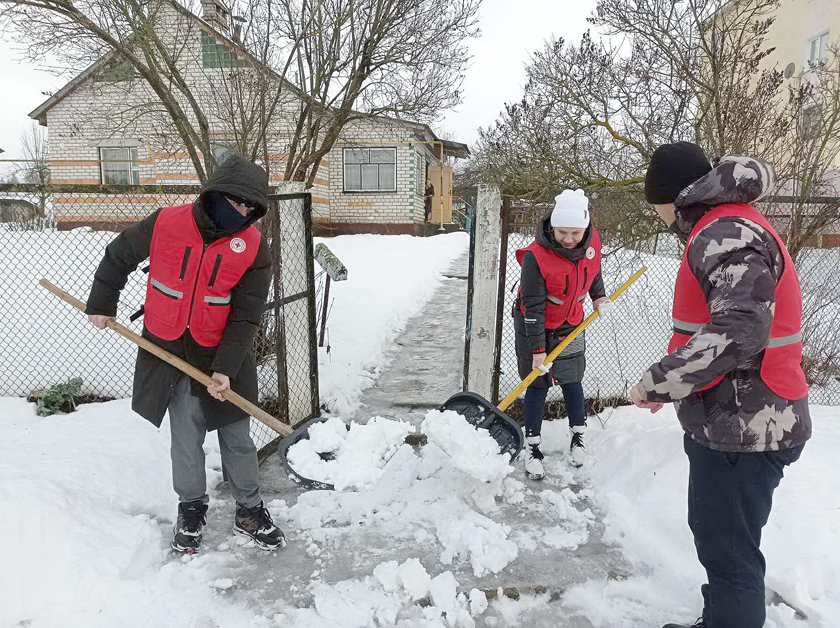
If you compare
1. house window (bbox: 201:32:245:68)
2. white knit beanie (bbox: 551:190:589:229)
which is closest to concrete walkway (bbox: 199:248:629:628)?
white knit beanie (bbox: 551:190:589:229)

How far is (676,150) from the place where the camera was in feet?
6.31

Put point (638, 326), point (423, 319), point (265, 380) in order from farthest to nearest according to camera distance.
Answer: point (423, 319)
point (638, 326)
point (265, 380)

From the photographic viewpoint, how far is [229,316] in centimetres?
270

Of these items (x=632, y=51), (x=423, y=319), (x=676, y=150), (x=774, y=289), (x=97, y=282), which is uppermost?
(x=632, y=51)

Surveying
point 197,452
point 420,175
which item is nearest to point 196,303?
point 197,452

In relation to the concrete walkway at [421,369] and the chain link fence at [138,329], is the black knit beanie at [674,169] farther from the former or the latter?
the concrete walkway at [421,369]

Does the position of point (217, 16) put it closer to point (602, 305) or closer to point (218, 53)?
point (218, 53)

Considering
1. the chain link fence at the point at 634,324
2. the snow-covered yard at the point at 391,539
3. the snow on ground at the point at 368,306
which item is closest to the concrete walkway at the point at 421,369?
the snow on ground at the point at 368,306

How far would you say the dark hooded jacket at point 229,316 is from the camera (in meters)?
2.55

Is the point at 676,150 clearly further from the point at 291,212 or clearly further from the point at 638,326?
the point at 638,326

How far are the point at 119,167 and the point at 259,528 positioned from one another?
18.9 m

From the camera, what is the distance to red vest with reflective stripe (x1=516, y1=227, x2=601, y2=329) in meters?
3.44

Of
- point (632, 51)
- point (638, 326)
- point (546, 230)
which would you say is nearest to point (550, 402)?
point (546, 230)

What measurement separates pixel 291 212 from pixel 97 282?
1650mm
